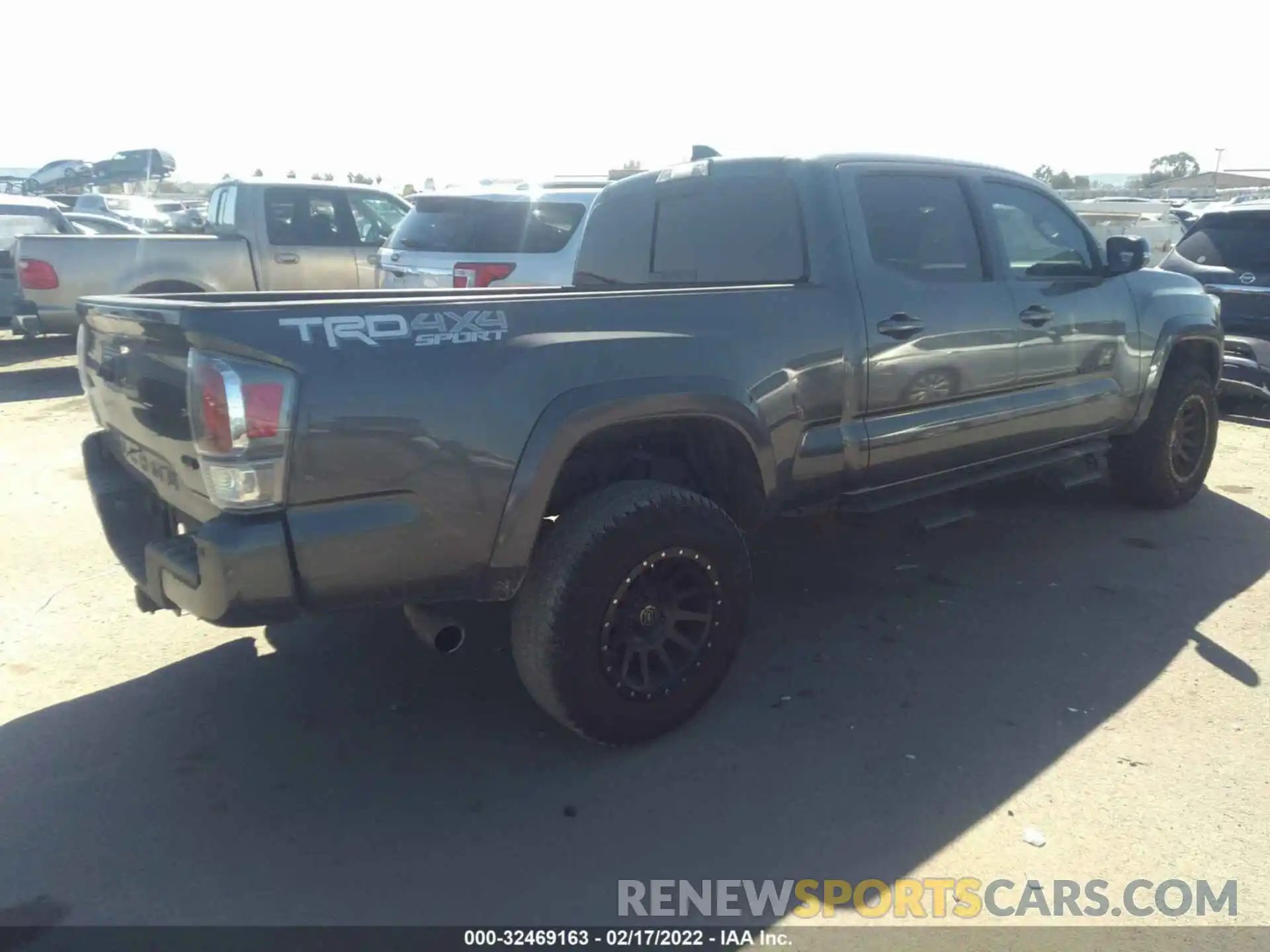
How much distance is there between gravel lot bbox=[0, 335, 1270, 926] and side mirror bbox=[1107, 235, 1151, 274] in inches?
59.1

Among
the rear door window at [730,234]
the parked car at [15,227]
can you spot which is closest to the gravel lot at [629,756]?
the rear door window at [730,234]

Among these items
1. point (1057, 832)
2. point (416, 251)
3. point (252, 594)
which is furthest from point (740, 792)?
point (416, 251)

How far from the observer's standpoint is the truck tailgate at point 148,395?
9.05ft

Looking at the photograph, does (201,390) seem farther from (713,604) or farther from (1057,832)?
(1057,832)

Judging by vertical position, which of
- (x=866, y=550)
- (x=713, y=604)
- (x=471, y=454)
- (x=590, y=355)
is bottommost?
(x=866, y=550)

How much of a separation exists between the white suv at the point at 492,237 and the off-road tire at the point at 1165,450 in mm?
4123

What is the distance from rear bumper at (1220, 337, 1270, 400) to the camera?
7992 millimetres

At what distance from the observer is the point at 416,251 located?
26.1ft

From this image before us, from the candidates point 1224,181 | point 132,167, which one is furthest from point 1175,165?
point 132,167

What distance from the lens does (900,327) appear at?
3873 millimetres

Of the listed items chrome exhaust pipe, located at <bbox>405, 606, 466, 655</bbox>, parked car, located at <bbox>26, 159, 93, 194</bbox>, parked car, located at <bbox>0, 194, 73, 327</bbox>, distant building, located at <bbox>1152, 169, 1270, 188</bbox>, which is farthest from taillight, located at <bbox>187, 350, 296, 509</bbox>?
distant building, located at <bbox>1152, 169, 1270, 188</bbox>

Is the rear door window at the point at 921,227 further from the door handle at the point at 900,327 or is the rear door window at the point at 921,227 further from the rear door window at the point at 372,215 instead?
the rear door window at the point at 372,215

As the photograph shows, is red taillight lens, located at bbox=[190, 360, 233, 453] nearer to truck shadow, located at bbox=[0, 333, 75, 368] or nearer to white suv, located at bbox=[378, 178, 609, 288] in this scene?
white suv, located at bbox=[378, 178, 609, 288]

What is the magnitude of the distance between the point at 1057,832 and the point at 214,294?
3.27m
